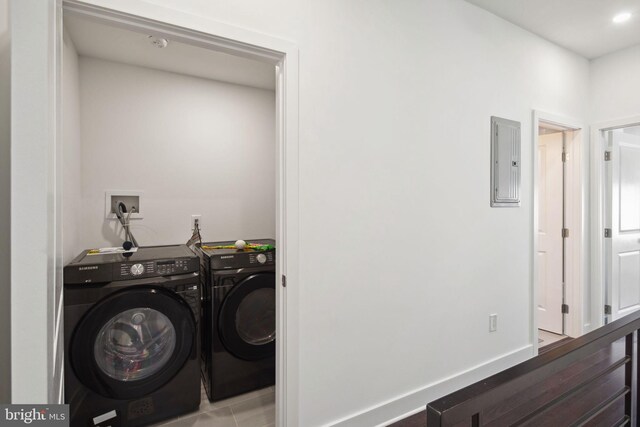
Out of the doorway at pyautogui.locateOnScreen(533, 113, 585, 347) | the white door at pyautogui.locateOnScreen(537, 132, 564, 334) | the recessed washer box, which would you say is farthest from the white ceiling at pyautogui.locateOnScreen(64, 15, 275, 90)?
the white door at pyautogui.locateOnScreen(537, 132, 564, 334)

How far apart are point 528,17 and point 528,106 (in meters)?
0.65

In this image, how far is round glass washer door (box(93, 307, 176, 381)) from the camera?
1.81 m

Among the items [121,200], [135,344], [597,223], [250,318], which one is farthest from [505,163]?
[121,200]

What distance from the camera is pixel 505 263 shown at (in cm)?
255

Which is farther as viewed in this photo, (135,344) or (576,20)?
(576,20)

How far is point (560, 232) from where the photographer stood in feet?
10.7

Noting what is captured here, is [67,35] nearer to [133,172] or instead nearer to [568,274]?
[133,172]

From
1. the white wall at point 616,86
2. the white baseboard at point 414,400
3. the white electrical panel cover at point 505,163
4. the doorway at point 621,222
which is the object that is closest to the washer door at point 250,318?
the white baseboard at point 414,400

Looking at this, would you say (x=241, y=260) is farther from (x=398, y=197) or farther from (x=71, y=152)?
(x=71, y=152)

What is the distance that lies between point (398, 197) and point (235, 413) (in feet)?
5.67

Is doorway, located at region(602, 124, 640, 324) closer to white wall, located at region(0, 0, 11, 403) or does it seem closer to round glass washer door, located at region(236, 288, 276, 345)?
round glass washer door, located at region(236, 288, 276, 345)

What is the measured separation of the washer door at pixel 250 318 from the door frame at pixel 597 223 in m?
3.15

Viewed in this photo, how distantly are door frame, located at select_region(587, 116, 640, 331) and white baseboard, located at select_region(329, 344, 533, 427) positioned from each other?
4.78ft

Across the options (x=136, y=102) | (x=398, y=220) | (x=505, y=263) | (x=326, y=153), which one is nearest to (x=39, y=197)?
(x=326, y=153)
